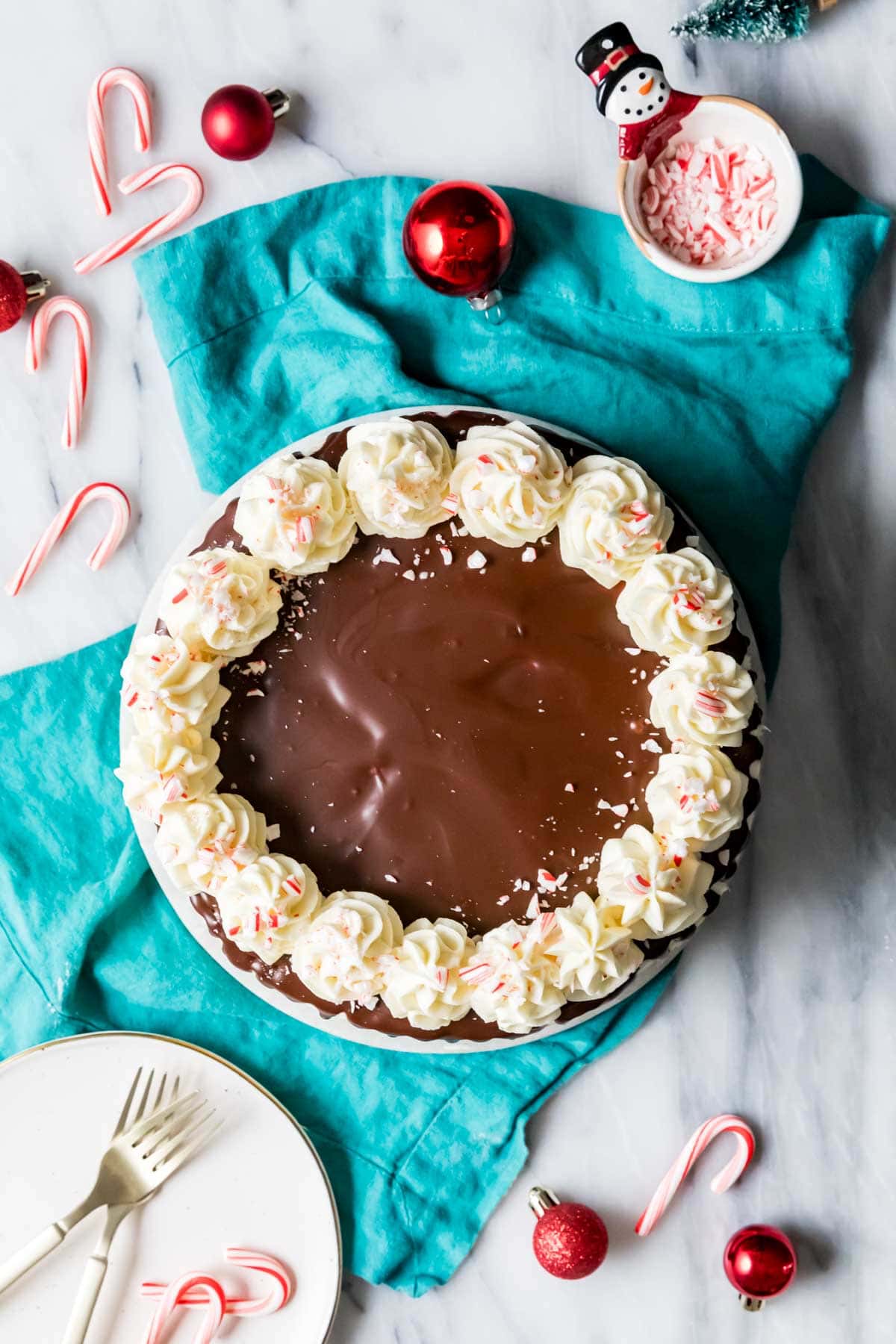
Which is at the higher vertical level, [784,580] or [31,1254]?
[784,580]

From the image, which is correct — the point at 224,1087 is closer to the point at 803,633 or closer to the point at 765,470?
the point at 803,633

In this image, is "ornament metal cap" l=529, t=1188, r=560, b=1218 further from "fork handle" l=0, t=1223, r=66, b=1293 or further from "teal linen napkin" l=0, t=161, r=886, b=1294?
"fork handle" l=0, t=1223, r=66, b=1293

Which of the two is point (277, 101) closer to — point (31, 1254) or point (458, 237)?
point (458, 237)

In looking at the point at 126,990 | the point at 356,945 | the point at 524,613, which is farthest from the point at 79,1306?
the point at 524,613

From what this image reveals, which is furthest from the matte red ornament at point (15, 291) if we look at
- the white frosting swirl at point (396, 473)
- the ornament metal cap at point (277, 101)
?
the white frosting swirl at point (396, 473)

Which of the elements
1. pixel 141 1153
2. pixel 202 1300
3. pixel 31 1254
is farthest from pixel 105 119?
pixel 202 1300

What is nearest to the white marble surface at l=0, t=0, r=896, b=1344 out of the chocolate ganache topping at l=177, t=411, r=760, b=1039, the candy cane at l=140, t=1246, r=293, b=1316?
the candy cane at l=140, t=1246, r=293, b=1316
